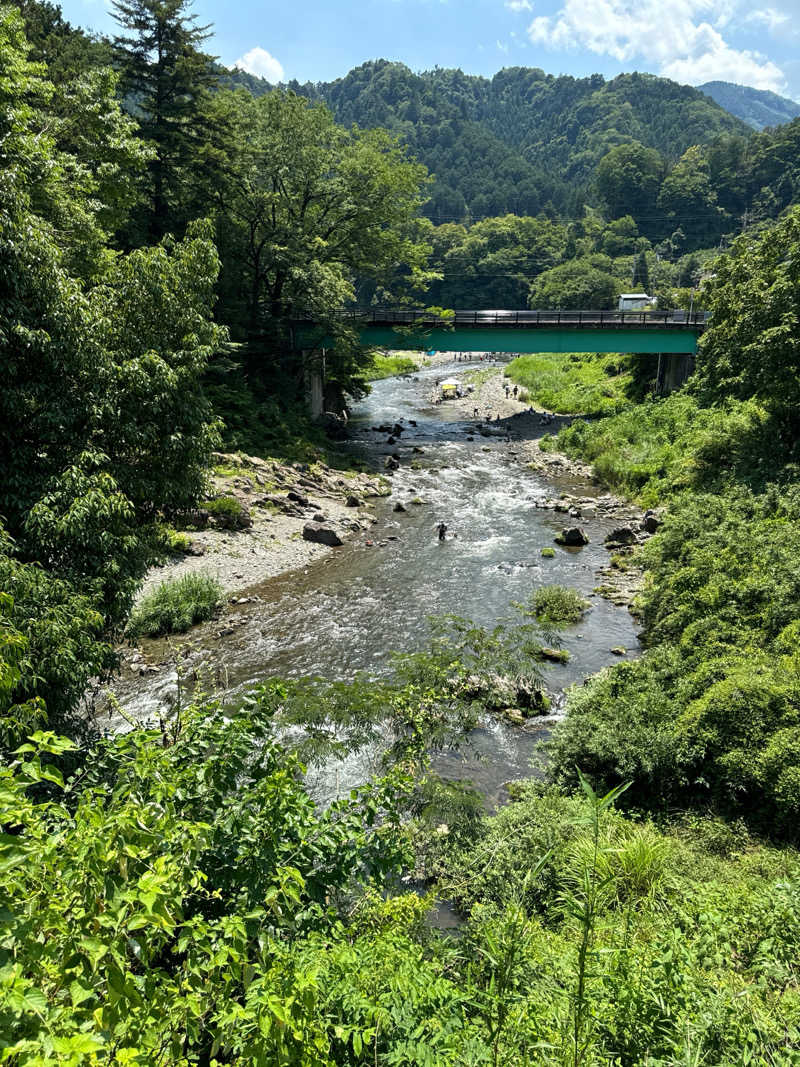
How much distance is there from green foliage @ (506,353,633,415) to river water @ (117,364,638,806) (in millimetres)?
17555

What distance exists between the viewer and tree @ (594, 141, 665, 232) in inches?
5630

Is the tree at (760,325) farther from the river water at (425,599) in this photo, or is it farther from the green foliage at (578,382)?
the green foliage at (578,382)

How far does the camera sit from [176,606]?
18703mm

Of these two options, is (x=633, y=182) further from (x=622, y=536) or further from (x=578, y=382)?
(x=622, y=536)

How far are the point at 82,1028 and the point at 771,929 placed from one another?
663 cm

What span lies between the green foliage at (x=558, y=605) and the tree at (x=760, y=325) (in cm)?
985

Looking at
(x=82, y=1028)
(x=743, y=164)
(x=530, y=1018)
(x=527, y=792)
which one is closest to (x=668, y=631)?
(x=527, y=792)

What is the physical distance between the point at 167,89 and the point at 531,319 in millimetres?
27781

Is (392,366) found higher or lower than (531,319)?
lower

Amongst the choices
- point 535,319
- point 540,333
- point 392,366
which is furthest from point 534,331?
point 392,366

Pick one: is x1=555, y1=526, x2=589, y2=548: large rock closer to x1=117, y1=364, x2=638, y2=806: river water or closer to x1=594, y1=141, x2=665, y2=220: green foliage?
x1=117, y1=364, x2=638, y2=806: river water

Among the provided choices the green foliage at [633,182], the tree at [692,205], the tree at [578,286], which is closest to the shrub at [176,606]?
the tree at [578,286]

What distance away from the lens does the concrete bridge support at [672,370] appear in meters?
46.4

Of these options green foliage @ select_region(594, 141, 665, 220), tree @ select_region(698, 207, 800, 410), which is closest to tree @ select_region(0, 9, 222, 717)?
tree @ select_region(698, 207, 800, 410)
